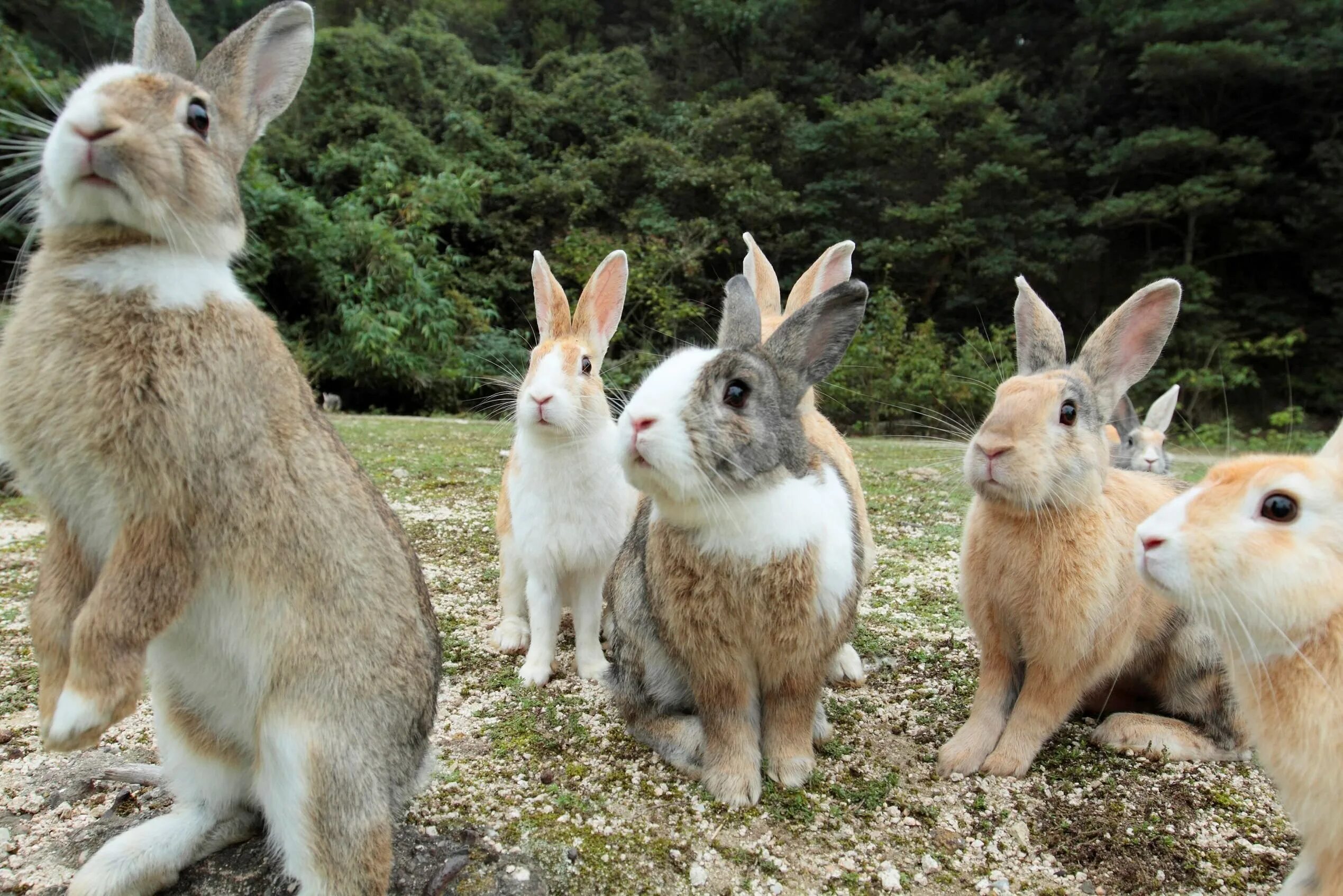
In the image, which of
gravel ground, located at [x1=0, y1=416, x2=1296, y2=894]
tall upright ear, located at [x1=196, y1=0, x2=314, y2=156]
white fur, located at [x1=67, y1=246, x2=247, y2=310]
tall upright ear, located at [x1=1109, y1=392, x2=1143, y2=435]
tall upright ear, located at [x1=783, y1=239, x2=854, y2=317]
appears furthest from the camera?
tall upright ear, located at [x1=1109, y1=392, x2=1143, y2=435]

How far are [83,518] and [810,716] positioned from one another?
7.46 feet

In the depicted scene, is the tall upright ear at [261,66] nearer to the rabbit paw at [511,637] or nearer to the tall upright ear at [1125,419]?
the rabbit paw at [511,637]

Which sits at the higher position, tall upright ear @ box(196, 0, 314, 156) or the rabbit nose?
tall upright ear @ box(196, 0, 314, 156)

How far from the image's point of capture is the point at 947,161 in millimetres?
21328

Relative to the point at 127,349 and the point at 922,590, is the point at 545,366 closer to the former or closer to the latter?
the point at 127,349

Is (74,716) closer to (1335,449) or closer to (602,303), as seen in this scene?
(602,303)

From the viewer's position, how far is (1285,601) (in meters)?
2.09

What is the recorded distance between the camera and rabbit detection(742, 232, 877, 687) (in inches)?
151

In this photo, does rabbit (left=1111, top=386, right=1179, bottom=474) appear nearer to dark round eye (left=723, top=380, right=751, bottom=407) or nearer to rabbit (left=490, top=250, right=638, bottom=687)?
rabbit (left=490, top=250, right=638, bottom=687)

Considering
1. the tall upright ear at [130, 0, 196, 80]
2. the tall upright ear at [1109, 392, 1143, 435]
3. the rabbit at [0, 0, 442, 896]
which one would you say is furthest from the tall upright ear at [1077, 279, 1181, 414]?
the tall upright ear at [1109, 392, 1143, 435]

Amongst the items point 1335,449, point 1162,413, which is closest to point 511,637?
point 1335,449

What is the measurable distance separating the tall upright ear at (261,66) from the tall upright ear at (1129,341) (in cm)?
284

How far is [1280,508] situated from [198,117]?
2.83 meters

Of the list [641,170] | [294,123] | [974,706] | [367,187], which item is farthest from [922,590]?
[294,123]
